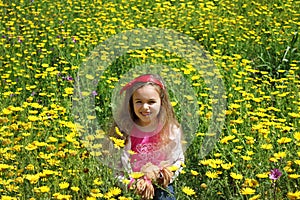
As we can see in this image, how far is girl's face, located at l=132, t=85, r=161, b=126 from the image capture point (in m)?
2.52

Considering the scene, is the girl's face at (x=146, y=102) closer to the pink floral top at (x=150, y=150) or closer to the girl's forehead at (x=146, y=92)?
the girl's forehead at (x=146, y=92)

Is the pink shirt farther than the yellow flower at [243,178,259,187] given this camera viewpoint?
Yes

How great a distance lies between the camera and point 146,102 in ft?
8.32

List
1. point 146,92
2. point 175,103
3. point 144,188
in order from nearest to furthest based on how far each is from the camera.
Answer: point 144,188 → point 146,92 → point 175,103

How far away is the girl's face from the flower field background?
1.03 feet

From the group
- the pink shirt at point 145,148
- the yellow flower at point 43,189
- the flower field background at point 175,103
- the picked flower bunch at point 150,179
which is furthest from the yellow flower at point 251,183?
the yellow flower at point 43,189

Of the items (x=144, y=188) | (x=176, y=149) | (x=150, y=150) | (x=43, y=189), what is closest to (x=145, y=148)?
(x=150, y=150)

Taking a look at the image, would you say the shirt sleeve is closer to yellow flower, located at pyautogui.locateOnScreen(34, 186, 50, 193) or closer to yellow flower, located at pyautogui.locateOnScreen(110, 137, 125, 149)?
yellow flower, located at pyautogui.locateOnScreen(110, 137, 125, 149)

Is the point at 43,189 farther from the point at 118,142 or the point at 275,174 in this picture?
the point at 275,174

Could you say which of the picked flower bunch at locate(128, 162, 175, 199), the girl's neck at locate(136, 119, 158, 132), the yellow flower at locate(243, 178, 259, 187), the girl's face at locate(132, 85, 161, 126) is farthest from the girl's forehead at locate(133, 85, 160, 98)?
the yellow flower at locate(243, 178, 259, 187)

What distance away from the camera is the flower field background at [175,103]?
8.11 ft

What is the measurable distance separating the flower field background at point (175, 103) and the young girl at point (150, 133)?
0.12 meters

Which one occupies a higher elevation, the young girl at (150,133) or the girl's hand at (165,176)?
the young girl at (150,133)

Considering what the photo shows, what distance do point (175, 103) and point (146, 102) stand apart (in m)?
0.64
